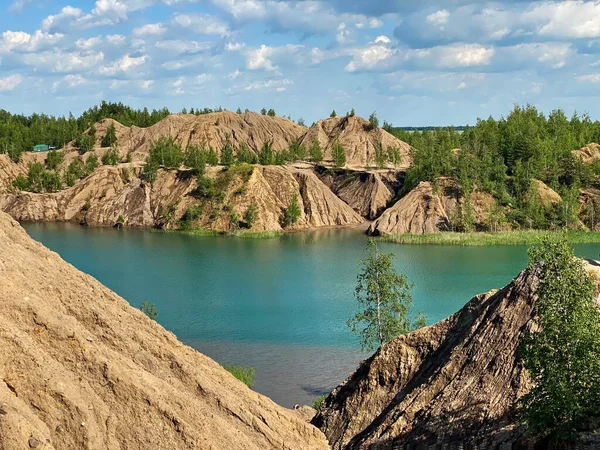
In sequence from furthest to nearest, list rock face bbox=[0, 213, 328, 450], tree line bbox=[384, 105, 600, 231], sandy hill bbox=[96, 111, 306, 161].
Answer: sandy hill bbox=[96, 111, 306, 161] < tree line bbox=[384, 105, 600, 231] < rock face bbox=[0, 213, 328, 450]

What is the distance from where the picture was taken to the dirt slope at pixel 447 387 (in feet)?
75.6

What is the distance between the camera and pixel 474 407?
23469mm

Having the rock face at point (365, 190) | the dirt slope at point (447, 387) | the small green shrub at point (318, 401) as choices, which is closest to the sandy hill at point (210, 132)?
the rock face at point (365, 190)

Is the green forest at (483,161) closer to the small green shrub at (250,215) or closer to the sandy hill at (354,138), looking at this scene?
the sandy hill at (354,138)

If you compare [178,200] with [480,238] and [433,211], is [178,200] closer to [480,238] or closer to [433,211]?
[433,211]

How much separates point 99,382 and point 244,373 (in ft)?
70.3

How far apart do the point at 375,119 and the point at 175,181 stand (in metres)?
54.0

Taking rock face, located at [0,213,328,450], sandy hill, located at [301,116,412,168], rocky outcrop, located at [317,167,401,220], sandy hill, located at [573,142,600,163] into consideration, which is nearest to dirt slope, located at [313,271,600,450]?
rock face, located at [0,213,328,450]

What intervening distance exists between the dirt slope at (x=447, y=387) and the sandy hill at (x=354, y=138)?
117 metres

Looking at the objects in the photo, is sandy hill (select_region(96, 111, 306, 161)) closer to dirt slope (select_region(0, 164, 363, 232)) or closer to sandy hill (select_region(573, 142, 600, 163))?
dirt slope (select_region(0, 164, 363, 232))

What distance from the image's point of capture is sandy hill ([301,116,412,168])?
492ft

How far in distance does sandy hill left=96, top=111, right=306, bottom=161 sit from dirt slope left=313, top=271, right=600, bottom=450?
12300 centimetres

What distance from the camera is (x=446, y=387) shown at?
968 inches

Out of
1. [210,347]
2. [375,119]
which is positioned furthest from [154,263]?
[375,119]
